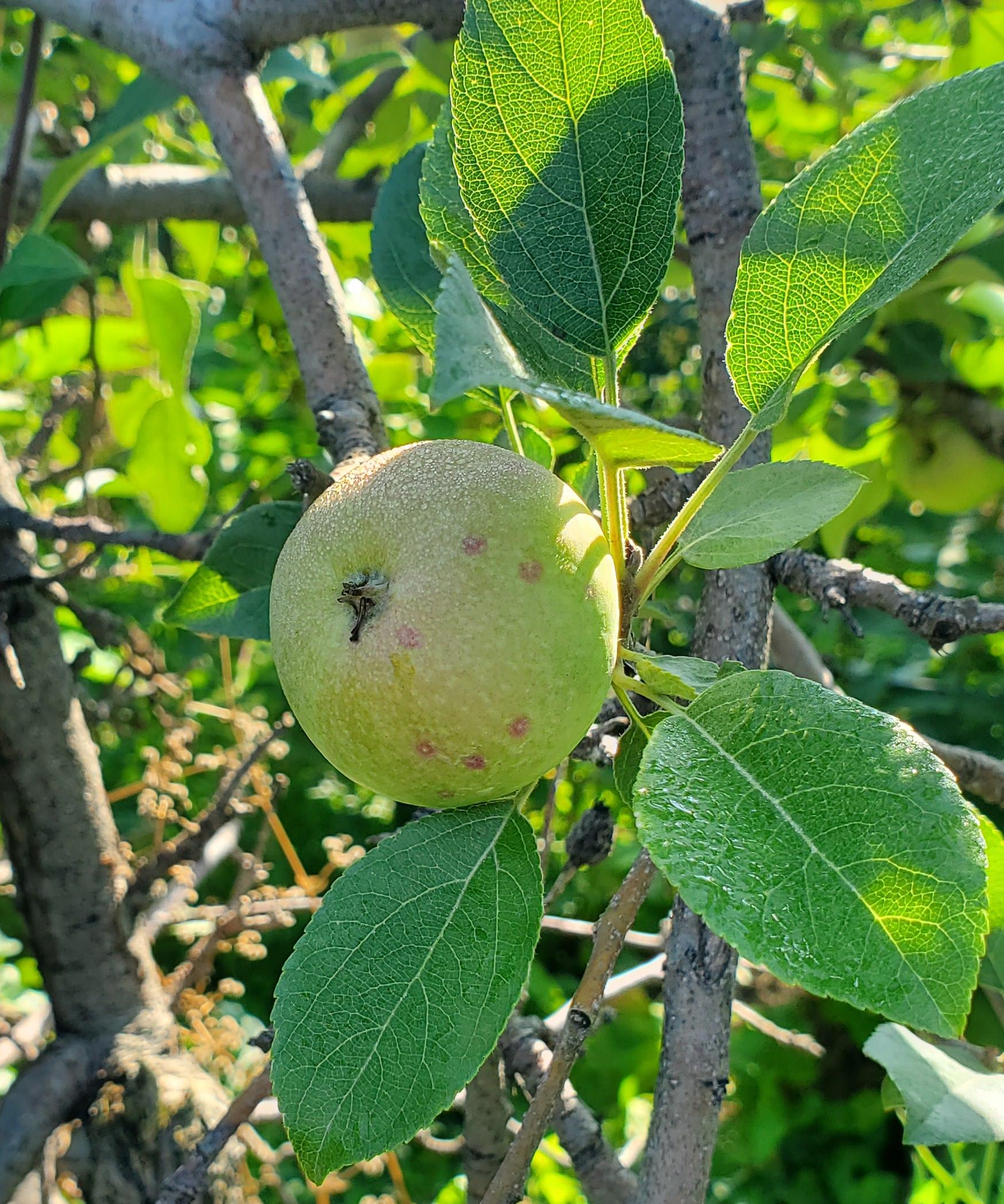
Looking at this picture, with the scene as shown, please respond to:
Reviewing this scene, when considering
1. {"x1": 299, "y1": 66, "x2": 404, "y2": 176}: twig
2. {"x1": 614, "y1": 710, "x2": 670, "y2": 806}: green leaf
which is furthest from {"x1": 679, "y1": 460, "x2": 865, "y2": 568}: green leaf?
{"x1": 299, "y1": 66, "x2": 404, "y2": 176}: twig

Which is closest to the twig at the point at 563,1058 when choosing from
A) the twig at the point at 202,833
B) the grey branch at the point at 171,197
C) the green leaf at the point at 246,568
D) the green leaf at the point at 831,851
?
the green leaf at the point at 831,851

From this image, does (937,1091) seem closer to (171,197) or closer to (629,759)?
(629,759)

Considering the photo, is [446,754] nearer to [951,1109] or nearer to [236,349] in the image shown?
[951,1109]

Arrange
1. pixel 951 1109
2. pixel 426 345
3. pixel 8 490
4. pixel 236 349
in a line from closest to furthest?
pixel 951 1109 → pixel 426 345 → pixel 8 490 → pixel 236 349

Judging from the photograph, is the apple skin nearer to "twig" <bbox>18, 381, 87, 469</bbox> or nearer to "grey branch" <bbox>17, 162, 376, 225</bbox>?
"twig" <bbox>18, 381, 87, 469</bbox>

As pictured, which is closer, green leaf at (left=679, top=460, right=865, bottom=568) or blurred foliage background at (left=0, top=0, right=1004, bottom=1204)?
green leaf at (left=679, top=460, right=865, bottom=568)

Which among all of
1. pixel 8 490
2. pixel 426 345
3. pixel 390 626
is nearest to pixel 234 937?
pixel 8 490
